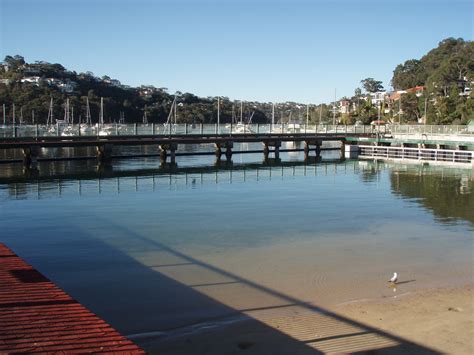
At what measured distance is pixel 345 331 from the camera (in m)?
8.98

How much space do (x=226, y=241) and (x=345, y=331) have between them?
7312 millimetres

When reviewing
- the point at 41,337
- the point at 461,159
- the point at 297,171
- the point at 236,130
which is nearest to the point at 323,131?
the point at 236,130

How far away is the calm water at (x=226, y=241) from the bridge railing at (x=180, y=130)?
1258 cm

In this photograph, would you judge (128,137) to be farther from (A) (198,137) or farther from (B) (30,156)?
(B) (30,156)

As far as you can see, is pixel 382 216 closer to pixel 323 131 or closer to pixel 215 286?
pixel 215 286

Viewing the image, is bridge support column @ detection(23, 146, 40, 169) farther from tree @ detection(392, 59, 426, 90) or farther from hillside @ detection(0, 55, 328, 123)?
tree @ detection(392, 59, 426, 90)

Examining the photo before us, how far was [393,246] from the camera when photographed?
51.2 feet

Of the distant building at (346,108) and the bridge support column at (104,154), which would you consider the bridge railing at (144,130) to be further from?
the distant building at (346,108)

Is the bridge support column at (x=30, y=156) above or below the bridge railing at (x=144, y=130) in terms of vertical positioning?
below

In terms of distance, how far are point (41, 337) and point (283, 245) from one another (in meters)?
9.80

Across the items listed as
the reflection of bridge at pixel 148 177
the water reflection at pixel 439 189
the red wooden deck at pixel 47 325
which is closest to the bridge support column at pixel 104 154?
the reflection of bridge at pixel 148 177

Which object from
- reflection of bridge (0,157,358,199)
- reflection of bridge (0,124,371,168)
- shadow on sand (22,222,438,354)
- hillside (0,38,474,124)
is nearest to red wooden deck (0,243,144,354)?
shadow on sand (22,222,438,354)

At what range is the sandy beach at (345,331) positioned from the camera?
8234 mm

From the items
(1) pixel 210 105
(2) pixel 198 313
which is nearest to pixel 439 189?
(2) pixel 198 313
